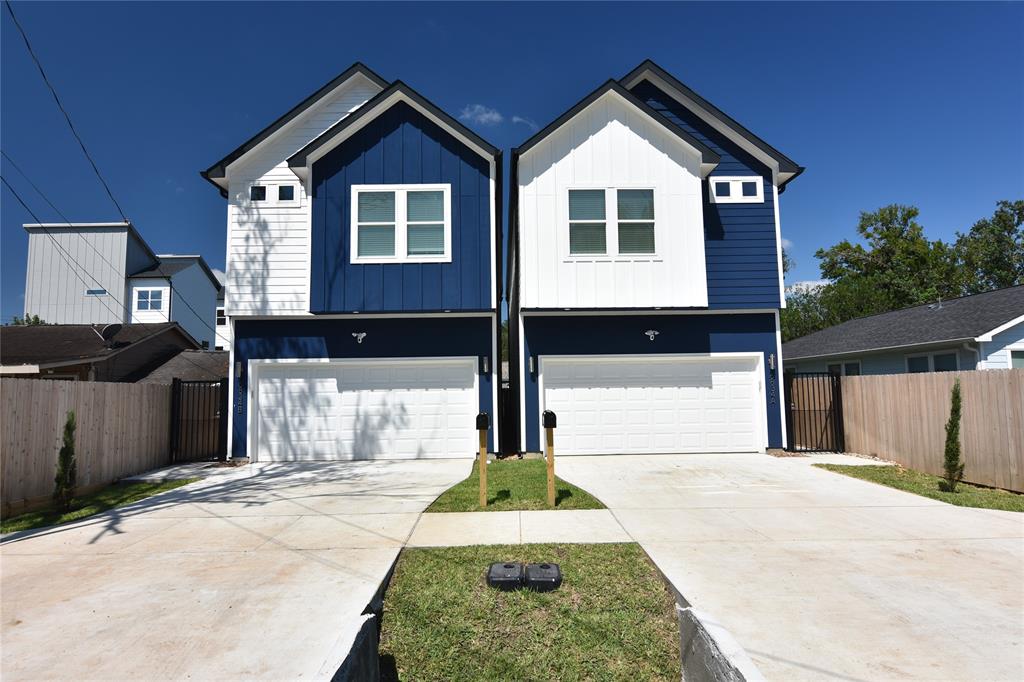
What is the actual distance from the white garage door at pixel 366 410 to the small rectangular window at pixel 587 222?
3.46 metres

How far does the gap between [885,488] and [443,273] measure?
28.4 ft

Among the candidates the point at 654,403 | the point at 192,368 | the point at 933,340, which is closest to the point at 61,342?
the point at 192,368

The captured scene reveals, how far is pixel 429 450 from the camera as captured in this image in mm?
11203

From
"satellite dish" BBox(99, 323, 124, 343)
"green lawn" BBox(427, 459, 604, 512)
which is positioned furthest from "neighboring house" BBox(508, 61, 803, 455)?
"satellite dish" BBox(99, 323, 124, 343)

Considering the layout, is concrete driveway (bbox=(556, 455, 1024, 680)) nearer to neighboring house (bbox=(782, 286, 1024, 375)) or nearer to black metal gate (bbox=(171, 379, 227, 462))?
black metal gate (bbox=(171, 379, 227, 462))

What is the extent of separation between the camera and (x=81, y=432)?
327 inches

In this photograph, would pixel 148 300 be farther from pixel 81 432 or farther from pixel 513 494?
pixel 513 494

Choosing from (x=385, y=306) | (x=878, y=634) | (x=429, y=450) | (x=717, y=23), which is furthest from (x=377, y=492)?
(x=717, y=23)

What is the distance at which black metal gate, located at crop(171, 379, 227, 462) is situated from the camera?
11.2m

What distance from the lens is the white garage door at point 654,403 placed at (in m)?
11.2

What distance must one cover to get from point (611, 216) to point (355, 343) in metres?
6.21

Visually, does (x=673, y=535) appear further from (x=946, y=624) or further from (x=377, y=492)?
(x=377, y=492)

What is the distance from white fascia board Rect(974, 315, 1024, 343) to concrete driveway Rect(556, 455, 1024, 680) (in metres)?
8.49

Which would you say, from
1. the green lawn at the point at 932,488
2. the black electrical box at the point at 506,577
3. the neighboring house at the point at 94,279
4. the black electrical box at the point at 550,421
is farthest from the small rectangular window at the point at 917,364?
the neighboring house at the point at 94,279
